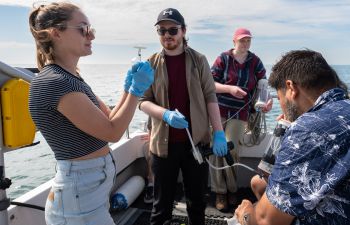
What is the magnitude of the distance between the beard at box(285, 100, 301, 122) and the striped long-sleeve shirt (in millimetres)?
1836

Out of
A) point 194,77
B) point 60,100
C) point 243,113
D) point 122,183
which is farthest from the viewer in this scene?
point 122,183

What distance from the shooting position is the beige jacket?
2.26 meters

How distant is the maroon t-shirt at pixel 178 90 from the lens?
7.46 ft

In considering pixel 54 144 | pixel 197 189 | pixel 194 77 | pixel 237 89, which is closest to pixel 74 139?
pixel 54 144

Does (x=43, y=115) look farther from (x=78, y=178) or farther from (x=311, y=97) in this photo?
(x=311, y=97)

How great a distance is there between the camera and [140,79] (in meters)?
1.51

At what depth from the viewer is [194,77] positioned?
7.45ft

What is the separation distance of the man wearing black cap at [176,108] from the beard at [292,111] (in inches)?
38.6

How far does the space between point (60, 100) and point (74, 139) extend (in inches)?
7.2

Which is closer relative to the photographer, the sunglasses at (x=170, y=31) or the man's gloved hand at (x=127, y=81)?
the man's gloved hand at (x=127, y=81)

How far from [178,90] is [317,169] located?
1327 mm

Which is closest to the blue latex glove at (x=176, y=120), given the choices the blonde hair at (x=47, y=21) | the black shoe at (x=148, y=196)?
the blonde hair at (x=47, y=21)

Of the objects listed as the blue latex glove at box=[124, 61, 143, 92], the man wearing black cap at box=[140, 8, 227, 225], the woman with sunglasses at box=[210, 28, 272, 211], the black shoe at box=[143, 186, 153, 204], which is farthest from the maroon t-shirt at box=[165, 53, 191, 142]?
the black shoe at box=[143, 186, 153, 204]

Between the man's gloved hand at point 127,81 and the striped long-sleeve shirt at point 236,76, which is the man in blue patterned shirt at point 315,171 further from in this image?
the striped long-sleeve shirt at point 236,76
